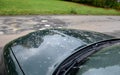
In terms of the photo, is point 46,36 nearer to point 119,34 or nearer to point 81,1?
point 119,34

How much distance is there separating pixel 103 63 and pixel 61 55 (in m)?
0.54

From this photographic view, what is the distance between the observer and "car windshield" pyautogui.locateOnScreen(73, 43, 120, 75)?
8.23ft

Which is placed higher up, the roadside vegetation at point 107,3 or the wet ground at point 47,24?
the wet ground at point 47,24

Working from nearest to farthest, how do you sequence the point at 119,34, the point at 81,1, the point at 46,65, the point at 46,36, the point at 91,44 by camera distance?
the point at 46,65 → the point at 91,44 → the point at 46,36 → the point at 119,34 → the point at 81,1

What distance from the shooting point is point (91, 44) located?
10.6 ft

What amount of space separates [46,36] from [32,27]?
283 inches

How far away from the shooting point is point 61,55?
303cm

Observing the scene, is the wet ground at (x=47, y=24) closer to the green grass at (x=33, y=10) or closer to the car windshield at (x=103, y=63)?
the green grass at (x=33, y=10)

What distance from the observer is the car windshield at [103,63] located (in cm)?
251

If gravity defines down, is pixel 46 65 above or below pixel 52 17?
above

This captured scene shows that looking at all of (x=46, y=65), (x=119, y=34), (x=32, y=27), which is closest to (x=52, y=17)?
(x=32, y=27)

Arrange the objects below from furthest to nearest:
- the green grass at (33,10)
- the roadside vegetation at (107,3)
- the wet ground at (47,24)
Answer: the roadside vegetation at (107,3), the green grass at (33,10), the wet ground at (47,24)

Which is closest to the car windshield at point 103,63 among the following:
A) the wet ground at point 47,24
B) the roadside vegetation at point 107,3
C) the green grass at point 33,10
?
the wet ground at point 47,24

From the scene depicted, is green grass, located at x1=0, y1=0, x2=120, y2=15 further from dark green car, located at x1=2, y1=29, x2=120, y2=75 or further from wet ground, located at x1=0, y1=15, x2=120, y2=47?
dark green car, located at x1=2, y1=29, x2=120, y2=75
